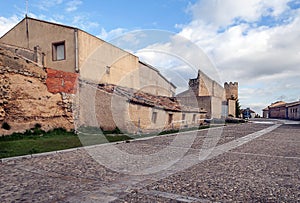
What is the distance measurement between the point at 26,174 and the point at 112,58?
55.2 ft

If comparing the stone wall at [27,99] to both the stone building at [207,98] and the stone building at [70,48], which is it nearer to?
the stone building at [70,48]

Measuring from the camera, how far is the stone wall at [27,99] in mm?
10289

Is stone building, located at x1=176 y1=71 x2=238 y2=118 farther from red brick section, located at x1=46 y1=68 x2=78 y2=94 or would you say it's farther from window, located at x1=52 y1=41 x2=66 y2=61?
red brick section, located at x1=46 y1=68 x2=78 y2=94

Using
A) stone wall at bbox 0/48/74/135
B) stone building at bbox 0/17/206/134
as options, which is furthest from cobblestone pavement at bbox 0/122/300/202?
stone building at bbox 0/17/206/134

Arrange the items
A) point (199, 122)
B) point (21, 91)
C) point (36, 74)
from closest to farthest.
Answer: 1. point (21, 91)
2. point (36, 74)
3. point (199, 122)

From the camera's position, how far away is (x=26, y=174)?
496cm

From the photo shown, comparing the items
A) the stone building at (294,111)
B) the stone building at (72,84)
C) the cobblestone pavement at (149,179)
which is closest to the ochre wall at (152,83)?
the stone building at (72,84)

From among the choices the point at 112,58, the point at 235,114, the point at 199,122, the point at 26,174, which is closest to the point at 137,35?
the point at 26,174

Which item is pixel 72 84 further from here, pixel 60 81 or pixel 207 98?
pixel 207 98

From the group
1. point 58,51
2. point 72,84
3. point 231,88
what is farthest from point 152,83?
point 231,88

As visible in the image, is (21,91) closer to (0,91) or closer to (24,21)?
(0,91)

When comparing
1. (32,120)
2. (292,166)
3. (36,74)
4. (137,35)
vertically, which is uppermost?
(137,35)

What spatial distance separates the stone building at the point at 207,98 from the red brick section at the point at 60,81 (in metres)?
16.1

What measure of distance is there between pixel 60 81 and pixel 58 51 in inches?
225
